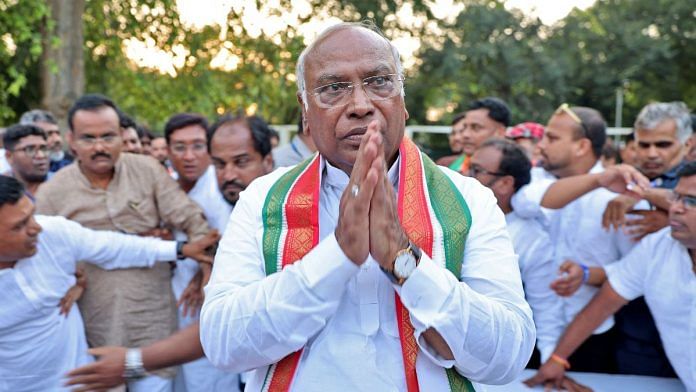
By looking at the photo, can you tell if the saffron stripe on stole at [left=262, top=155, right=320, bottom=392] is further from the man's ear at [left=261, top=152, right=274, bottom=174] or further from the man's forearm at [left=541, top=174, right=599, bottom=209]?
the man's forearm at [left=541, top=174, right=599, bottom=209]

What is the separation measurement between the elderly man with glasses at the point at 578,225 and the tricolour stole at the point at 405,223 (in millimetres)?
2023

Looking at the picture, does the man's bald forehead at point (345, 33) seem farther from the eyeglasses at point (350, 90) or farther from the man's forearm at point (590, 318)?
the man's forearm at point (590, 318)

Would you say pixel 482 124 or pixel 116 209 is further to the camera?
pixel 482 124

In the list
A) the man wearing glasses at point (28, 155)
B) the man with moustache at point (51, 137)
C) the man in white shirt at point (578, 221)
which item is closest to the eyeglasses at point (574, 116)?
the man in white shirt at point (578, 221)

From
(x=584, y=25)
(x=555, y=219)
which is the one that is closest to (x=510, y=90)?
(x=584, y=25)

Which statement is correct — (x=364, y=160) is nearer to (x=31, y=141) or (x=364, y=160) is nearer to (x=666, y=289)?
(x=666, y=289)

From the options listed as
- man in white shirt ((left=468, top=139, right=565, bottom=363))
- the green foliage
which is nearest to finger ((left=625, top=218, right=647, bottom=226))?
man in white shirt ((left=468, top=139, right=565, bottom=363))

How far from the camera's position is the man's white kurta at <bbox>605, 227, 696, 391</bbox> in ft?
10.2

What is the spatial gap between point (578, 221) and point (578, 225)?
2cm

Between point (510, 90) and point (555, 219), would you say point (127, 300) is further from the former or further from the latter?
point (510, 90)

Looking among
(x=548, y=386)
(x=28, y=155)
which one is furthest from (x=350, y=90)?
(x=28, y=155)

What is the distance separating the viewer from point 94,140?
3633 millimetres

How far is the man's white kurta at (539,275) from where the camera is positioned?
370cm

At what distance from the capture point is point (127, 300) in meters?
3.60
